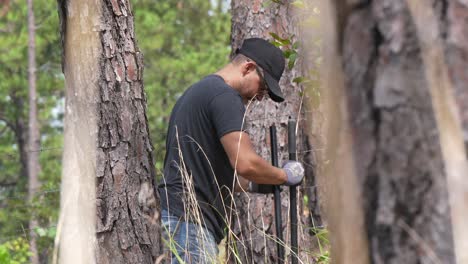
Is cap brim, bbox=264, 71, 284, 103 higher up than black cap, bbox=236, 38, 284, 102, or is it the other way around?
black cap, bbox=236, 38, 284, 102

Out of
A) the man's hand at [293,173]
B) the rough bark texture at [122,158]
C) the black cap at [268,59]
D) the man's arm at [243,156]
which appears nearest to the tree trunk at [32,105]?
the man's hand at [293,173]

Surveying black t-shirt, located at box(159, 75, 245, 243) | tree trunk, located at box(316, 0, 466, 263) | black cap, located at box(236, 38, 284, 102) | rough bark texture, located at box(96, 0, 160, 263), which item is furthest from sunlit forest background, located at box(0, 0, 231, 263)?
tree trunk, located at box(316, 0, 466, 263)

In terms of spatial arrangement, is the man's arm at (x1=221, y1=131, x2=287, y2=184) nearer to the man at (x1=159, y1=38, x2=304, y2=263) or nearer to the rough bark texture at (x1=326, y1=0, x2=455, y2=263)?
the man at (x1=159, y1=38, x2=304, y2=263)

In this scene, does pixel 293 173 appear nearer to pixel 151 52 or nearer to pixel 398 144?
pixel 398 144

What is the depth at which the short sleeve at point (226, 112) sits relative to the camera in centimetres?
431

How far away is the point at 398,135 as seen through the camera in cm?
157

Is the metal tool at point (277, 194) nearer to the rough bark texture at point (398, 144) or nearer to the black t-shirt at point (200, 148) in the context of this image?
the black t-shirt at point (200, 148)

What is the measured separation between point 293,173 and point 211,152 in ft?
2.00

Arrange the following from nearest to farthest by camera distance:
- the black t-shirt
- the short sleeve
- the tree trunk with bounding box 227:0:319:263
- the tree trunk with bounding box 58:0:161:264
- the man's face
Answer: the tree trunk with bounding box 58:0:161:264, the short sleeve, the black t-shirt, the man's face, the tree trunk with bounding box 227:0:319:263

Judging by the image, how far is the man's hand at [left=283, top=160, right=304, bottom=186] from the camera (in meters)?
4.88

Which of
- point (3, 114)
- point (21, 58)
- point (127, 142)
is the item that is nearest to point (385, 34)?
point (127, 142)

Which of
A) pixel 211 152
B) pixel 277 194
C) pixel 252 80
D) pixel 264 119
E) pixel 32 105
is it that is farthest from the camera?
pixel 32 105

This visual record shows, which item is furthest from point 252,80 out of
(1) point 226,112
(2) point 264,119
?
(2) point 264,119

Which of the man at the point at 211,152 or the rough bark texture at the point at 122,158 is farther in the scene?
the man at the point at 211,152
